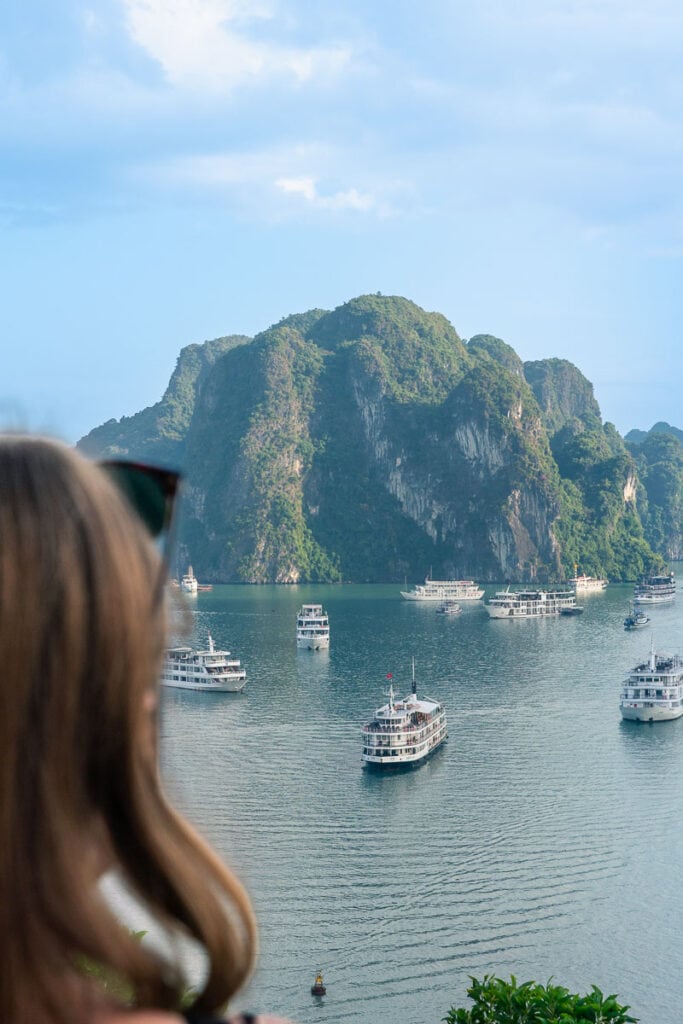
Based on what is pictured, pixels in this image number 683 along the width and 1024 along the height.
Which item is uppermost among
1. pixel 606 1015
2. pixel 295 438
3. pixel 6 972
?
pixel 295 438

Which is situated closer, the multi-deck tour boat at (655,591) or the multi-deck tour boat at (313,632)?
the multi-deck tour boat at (313,632)

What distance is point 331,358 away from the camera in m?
89.8

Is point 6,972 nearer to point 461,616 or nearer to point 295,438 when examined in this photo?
point 461,616

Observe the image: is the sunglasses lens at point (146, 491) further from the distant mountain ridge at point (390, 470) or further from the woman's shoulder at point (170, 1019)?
the distant mountain ridge at point (390, 470)

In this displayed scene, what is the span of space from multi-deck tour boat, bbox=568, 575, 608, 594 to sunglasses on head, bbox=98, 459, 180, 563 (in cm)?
6800

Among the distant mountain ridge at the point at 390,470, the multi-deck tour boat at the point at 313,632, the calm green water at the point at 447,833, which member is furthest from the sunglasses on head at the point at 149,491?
the distant mountain ridge at the point at 390,470

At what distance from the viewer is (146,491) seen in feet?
2.56

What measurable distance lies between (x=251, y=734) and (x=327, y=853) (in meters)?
8.96

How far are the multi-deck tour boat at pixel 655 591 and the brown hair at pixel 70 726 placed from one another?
6030 cm

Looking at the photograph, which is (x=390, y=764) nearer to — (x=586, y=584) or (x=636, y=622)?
(x=636, y=622)

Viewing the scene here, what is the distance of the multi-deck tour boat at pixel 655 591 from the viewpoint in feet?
193

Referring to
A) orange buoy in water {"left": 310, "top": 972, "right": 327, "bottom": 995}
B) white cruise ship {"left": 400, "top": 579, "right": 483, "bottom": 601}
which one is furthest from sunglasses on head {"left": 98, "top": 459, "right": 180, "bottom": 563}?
white cruise ship {"left": 400, "top": 579, "right": 483, "bottom": 601}

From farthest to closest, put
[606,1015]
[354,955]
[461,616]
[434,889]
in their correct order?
[461,616] → [434,889] → [354,955] → [606,1015]

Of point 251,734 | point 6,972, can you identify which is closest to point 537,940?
point 251,734
